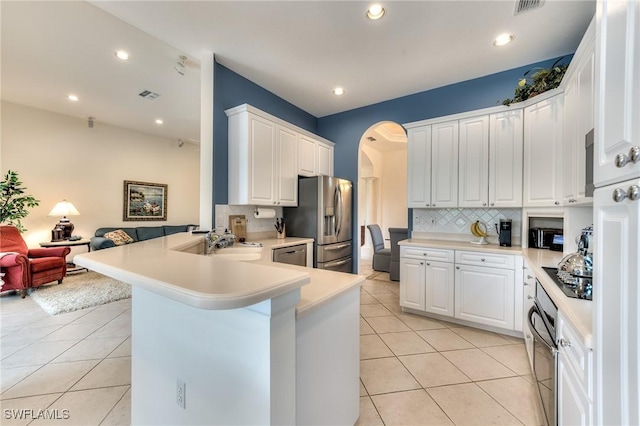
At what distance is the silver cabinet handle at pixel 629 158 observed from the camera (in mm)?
634

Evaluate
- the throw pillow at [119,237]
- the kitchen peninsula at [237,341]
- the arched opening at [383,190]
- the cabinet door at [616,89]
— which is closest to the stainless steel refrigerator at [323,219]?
the kitchen peninsula at [237,341]

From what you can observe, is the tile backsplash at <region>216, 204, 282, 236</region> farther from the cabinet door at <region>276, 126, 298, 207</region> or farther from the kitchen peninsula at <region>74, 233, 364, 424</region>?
the kitchen peninsula at <region>74, 233, 364, 424</region>

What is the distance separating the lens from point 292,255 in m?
3.35

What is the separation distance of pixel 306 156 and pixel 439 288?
8.56 ft

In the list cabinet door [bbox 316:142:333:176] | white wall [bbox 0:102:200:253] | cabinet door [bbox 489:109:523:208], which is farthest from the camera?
white wall [bbox 0:102:200:253]

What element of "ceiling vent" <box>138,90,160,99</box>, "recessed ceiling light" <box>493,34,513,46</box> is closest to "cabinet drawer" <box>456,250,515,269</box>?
"recessed ceiling light" <box>493,34,513,46</box>

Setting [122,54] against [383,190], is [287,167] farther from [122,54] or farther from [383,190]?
[383,190]

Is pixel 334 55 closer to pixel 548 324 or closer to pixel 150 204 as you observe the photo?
pixel 548 324

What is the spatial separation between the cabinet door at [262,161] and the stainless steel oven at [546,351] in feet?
9.14

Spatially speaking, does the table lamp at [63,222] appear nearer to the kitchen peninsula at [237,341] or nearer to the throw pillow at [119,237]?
the throw pillow at [119,237]

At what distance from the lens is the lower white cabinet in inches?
103

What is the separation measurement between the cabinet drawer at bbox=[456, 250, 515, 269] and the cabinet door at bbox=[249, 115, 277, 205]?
239 centimetres

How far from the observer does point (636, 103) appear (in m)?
0.65

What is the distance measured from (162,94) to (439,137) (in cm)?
416
